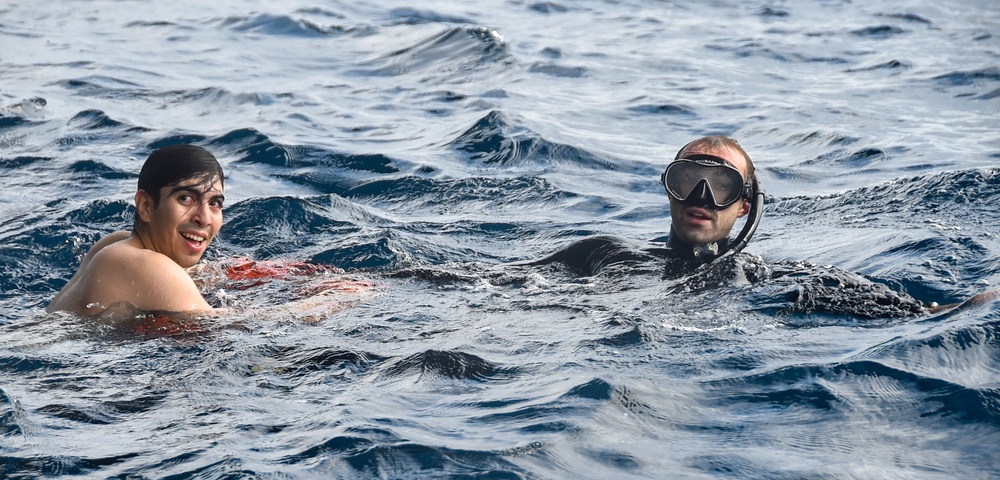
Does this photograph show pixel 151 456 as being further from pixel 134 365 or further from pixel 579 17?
pixel 579 17

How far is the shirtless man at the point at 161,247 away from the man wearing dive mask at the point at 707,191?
8.19 feet

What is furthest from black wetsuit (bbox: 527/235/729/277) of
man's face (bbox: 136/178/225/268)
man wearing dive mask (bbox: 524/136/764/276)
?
man's face (bbox: 136/178/225/268)

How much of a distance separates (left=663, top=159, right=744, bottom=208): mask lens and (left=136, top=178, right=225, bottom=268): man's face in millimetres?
2509

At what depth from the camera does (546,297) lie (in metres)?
5.86

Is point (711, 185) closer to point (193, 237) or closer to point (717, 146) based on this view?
point (717, 146)

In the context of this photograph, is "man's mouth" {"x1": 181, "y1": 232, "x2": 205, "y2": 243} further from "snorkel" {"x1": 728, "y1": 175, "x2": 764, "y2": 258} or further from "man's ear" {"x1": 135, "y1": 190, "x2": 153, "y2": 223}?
"snorkel" {"x1": 728, "y1": 175, "x2": 764, "y2": 258}

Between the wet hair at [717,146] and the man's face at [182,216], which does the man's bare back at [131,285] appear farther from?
the wet hair at [717,146]

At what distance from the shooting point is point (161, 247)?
529 centimetres

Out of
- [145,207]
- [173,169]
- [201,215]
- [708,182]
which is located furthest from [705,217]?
[145,207]

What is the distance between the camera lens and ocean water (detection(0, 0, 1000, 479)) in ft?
13.0

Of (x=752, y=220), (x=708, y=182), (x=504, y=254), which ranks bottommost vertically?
(x=504, y=254)

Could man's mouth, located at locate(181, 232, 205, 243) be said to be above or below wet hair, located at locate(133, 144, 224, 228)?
below

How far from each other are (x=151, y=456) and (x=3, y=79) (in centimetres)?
1020

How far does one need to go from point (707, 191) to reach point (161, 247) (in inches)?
115
